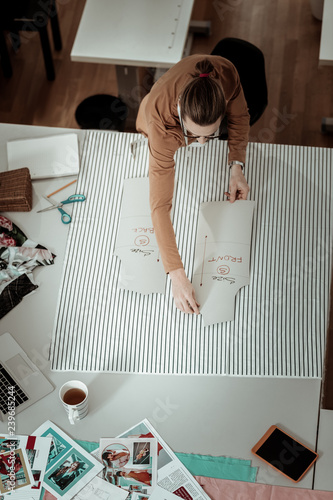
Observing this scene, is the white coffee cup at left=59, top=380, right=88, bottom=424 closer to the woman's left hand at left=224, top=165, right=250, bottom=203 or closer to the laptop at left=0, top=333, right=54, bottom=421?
the laptop at left=0, top=333, right=54, bottom=421

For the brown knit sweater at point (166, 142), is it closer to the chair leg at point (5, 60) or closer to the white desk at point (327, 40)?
the white desk at point (327, 40)

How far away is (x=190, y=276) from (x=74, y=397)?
0.58m

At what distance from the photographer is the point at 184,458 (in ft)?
6.18

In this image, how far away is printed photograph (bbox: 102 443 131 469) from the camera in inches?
73.5

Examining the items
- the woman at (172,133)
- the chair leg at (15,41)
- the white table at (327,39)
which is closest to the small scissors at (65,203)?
the woman at (172,133)

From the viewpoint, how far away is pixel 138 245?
225 cm

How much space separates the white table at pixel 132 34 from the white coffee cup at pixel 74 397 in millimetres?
1575

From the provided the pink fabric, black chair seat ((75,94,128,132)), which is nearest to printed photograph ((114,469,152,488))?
the pink fabric

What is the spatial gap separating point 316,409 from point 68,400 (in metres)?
0.79

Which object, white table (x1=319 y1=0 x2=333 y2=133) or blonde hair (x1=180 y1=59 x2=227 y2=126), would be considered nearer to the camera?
blonde hair (x1=180 y1=59 x2=227 y2=126)

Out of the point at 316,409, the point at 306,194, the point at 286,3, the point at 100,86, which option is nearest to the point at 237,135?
the point at 306,194

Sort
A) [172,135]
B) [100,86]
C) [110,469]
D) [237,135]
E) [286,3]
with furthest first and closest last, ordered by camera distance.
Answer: [286,3], [100,86], [237,135], [172,135], [110,469]

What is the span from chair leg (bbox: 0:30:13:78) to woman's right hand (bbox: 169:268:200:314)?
2198mm

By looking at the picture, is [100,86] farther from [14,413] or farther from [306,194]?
[14,413]
